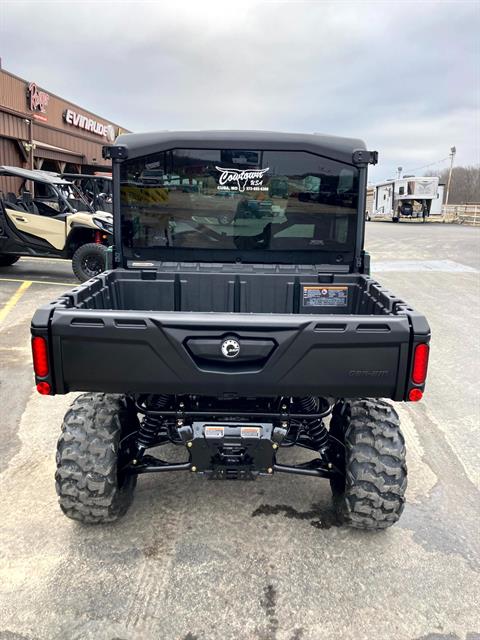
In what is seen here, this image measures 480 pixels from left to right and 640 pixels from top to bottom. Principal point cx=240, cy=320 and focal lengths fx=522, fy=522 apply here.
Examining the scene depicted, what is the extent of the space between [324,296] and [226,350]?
1615 millimetres

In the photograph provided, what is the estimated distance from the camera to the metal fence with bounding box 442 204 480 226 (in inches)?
1551

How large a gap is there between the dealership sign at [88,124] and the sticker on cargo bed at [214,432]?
75.3 ft

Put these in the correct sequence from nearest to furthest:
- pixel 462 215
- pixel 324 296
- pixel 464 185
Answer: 1. pixel 324 296
2. pixel 462 215
3. pixel 464 185

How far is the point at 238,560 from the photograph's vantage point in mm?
2820

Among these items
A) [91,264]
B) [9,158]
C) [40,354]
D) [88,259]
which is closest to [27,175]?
[88,259]

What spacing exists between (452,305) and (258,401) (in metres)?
7.48

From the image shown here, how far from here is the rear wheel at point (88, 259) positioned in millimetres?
10375

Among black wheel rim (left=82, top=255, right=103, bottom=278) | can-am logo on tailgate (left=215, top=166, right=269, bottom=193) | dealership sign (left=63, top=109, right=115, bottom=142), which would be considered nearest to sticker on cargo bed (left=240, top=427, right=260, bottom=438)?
can-am logo on tailgate (left=215, top=166, right=269, bottom=193)

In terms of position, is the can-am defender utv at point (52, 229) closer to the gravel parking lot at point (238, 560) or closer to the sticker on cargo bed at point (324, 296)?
the gravel parking lot at point (238, 560)

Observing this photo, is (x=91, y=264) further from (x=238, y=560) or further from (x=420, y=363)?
(x=420, y=363)

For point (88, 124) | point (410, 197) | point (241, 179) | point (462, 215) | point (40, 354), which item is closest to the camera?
point (40, 354)

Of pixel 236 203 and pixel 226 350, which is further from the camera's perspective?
pixel 236 203

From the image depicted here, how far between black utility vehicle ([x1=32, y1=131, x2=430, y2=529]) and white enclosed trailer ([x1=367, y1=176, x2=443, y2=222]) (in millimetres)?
35410

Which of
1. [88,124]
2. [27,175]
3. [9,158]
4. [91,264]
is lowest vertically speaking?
[91,264]
